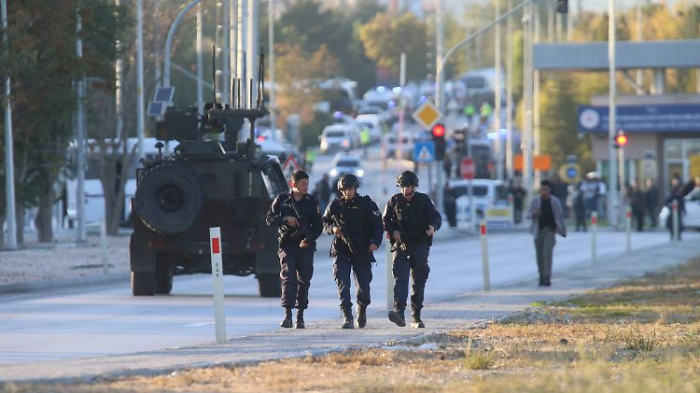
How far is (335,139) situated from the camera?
11169 cm

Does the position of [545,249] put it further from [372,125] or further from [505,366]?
[372,125]

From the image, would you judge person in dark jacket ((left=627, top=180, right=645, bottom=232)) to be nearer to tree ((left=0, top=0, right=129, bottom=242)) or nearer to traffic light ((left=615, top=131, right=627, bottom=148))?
traffic light ((left=615, top=131, right=627, bottom=148))

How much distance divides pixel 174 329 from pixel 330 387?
7.27 meters

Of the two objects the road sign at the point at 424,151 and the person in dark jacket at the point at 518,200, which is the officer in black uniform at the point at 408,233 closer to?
the road sign at the point at 424,151

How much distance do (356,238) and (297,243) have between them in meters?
0.74

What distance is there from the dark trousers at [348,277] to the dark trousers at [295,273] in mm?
331

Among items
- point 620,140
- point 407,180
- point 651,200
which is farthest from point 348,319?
point 620,140

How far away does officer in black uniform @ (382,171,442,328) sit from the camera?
60.1 feet

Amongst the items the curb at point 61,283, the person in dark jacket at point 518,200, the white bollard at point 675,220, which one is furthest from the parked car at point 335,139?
the curb at point 61,283

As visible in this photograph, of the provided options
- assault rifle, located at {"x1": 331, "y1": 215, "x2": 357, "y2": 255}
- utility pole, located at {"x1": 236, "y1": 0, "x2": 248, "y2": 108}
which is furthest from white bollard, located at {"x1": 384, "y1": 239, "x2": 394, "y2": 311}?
utility pole, located at {"x1": 236, "y1": 0, "x2": 248, "y2": 108}

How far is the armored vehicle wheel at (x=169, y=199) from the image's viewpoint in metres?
24.4

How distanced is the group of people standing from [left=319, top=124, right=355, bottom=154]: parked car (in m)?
91.9

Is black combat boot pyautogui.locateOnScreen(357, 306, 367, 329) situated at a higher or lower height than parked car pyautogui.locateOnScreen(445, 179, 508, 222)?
lower

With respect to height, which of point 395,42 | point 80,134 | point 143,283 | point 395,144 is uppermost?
point 395,42
